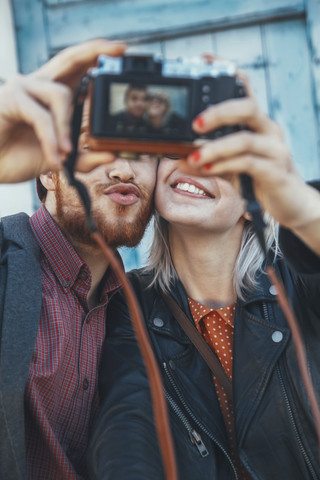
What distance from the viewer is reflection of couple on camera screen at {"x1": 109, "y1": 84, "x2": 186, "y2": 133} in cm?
84

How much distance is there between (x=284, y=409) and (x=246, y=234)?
47cm

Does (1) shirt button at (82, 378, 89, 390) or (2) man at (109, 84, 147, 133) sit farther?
(1) shirt button at (82, 378, 89, 390)

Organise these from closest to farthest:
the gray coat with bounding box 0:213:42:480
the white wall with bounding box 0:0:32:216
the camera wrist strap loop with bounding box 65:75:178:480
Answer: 1. the camera wrist strap loop with bounding box 65:75:178:480
2. the gray coat with bounding box 0:213:42:480
3. the white wall with bounding box 0:0:32:216

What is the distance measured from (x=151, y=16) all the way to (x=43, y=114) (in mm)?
1584

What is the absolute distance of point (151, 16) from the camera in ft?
7.54

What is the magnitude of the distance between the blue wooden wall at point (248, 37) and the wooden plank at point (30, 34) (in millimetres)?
66

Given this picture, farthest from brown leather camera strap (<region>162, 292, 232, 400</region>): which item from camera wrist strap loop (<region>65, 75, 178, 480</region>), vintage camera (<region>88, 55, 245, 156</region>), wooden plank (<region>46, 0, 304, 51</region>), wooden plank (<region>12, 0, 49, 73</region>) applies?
wooden plank (<region>12, 0, 49, 73</region>)

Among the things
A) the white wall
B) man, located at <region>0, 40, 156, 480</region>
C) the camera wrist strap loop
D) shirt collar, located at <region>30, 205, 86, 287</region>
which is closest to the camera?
the camera wrist strap loop

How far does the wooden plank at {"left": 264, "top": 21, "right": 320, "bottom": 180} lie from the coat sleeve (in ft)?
3.71

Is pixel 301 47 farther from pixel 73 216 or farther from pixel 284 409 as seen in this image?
pixel 284 409

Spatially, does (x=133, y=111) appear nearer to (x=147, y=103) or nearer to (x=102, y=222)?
(x=147, y=103)

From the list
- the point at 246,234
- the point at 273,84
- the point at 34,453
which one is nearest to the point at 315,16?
the point at 273,84

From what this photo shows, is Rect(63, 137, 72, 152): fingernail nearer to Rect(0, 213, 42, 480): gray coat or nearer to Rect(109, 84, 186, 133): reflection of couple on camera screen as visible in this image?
Rect(109, 84, 186, 133): reflection of couple on camera screen

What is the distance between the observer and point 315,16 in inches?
86.0
